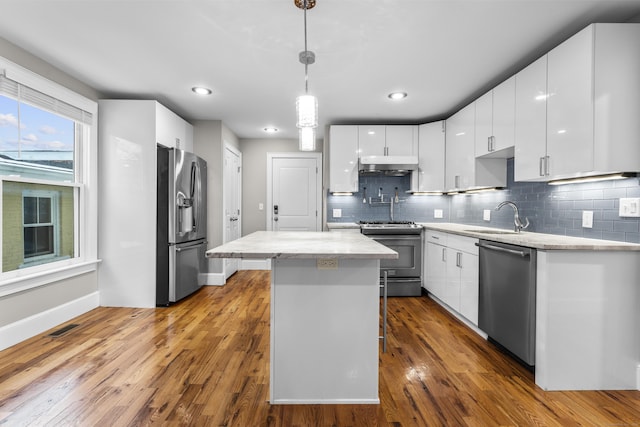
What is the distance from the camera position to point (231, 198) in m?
4.95

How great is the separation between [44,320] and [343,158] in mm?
3507

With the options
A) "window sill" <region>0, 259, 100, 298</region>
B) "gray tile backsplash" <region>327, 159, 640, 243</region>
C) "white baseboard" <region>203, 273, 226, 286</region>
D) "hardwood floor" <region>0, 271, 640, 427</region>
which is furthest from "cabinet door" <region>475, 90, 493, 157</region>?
"window sill" <region>0, 259, 100, 298</region>

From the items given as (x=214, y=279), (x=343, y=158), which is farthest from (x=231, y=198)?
(x=343, y=158)

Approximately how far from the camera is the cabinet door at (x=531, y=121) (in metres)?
2.29

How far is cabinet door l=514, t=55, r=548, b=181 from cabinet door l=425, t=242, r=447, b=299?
3.80 feet

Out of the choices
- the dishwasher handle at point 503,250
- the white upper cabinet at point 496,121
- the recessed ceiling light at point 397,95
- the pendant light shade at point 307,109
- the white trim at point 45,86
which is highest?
the recessed ceiling light at point 397,95

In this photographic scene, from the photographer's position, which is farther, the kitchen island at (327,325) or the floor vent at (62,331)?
the floor vent at (62,331)

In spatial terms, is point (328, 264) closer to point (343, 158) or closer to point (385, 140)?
point (343, 158)

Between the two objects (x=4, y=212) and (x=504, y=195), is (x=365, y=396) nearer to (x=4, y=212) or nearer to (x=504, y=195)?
(x=504, y=195)

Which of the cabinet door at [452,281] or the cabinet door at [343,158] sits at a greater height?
the cabinet door at [343,158]

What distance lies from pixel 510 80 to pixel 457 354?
2252 mm

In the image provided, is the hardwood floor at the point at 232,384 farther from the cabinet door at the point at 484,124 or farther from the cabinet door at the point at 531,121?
the cabinet door at the point at 484,124

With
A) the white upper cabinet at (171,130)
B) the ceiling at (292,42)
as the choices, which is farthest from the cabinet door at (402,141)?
the white upper cabinet at (171,130)

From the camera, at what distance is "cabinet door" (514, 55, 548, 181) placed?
2.29 meters
